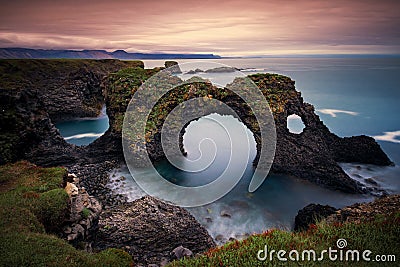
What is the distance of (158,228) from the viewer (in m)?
15.7

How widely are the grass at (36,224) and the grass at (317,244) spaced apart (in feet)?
10.4

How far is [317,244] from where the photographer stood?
8.58 m

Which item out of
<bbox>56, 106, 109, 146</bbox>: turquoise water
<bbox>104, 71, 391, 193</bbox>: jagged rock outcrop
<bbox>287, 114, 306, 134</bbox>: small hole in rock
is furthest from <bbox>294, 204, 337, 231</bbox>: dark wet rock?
<bbox>56, 106, 109, 146</bbox>: turquoise water

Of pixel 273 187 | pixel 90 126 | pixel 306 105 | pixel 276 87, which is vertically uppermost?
pixel 276 87

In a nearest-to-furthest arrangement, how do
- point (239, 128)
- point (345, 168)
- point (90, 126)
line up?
point (345, 168) < point (239, 128) < point (90, 126)

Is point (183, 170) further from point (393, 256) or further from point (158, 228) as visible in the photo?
point (393, 256)

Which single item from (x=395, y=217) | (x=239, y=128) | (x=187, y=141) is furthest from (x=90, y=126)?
(x=395, y=217)

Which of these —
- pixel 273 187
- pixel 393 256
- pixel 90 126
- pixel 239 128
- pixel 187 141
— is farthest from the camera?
pixel 90 126

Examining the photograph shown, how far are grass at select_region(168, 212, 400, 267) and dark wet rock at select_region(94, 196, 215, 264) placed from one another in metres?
6.40

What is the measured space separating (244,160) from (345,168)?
1005 cm

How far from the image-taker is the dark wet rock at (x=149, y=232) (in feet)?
46.7

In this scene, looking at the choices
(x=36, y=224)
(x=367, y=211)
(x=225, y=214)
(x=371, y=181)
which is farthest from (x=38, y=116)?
(x=371, y=181)

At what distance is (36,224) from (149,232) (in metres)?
6.47

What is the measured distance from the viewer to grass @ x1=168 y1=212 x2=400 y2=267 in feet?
25.6
